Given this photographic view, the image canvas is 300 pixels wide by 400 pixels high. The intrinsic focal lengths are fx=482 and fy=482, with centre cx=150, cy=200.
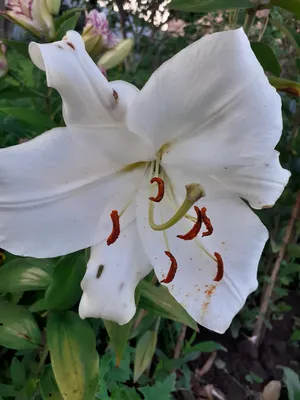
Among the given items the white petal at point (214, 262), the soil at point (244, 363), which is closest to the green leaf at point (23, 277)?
the white petal at point (214, 262)

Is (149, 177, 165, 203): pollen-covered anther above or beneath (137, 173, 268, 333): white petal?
above

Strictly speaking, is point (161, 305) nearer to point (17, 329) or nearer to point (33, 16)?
point (17, 329)

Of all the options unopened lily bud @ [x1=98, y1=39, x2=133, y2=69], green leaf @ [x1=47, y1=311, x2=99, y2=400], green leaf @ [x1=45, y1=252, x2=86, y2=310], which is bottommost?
green leaf @ [x1=47, y1=311, x2=99, y2=400]

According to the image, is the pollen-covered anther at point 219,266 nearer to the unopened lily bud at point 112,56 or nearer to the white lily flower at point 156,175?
the white lily flower at point 156,175

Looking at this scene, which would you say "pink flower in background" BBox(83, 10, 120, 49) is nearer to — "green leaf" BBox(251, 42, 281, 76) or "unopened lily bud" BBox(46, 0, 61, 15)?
"unopened lily bud" BBox(46, 0, 61, 15)

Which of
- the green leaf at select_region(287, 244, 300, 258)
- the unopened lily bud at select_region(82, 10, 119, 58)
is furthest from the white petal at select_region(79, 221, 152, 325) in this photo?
the green leaf at select_region(287, 244, 300, 258)
